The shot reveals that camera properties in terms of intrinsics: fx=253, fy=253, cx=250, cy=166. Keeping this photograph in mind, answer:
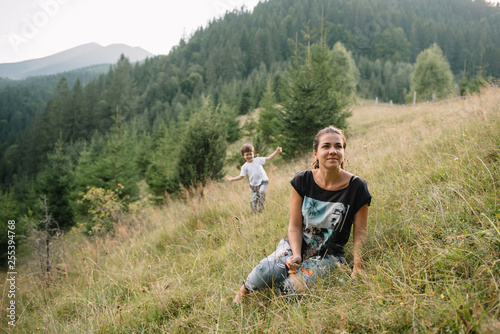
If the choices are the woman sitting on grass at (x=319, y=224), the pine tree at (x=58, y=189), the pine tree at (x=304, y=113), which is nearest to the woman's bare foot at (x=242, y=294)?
the woman sitting on grass at (x=319, y=224)

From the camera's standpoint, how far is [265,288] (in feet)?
6.44

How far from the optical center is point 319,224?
2035 mm

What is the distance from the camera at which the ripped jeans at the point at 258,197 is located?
435cm

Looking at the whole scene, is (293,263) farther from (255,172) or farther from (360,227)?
(255,172)

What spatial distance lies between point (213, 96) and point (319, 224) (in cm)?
5870

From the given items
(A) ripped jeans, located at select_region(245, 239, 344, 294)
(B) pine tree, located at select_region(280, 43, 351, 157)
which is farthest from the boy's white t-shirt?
(B) pine tree, located at select_region(280, 43, 351, 157)

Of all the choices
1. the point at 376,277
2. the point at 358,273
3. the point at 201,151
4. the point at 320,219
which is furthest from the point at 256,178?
the point at 201,151

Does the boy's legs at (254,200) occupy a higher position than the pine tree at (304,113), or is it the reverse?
the pine tree at (304,113)

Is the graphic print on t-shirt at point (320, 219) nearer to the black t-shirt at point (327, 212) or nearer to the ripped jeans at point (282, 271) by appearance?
the black t-shirt at point (327, 212)

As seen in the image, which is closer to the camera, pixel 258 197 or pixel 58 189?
pixel 258 197

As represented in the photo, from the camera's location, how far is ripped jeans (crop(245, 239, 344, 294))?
186cm

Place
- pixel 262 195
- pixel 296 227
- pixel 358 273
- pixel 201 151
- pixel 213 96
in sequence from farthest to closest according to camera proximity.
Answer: pixel 213 96 < pixel 201 151 < pixel 262 195 < pixel 296 227 < pixel 358 273

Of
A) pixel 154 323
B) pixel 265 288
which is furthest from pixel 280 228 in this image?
pixel 154 323

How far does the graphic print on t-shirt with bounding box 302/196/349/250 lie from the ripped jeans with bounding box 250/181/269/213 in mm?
2118
